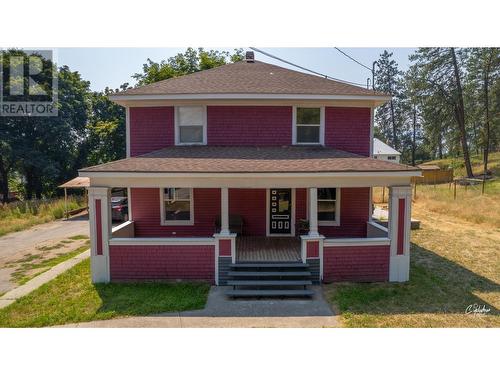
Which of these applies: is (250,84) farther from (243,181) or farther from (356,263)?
(356,263)

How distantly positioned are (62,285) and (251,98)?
790cm

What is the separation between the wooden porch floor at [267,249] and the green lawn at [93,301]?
5.13 ft

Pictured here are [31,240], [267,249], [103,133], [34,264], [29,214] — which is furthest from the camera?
[103,133]

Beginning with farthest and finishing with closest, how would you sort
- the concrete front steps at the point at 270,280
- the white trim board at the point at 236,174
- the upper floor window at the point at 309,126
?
the upper floor window at the point at 309,126 → the white trim board at the point at 236,174 → the concrete front steps at the point at 270,280

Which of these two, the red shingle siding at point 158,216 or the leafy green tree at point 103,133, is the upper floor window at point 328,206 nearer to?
the red shingle siding at point 158,216

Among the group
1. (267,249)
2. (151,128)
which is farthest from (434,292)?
(151,128)

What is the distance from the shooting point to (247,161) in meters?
9.41

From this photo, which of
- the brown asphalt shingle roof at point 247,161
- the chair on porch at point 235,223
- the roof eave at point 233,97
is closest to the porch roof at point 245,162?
the brown asphalt shingle roof at point 247,161

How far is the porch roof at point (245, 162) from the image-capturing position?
846cm

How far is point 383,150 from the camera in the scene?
37.8 metres

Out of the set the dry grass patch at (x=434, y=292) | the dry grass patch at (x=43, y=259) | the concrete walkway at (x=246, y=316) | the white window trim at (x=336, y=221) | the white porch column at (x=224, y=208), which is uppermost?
the white porch column at (x=224, y=208)

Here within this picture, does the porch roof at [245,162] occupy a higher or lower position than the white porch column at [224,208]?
higher

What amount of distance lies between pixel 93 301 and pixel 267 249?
4.90 m

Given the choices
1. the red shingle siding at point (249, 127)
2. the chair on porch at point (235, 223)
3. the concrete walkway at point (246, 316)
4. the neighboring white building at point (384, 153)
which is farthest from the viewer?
the neighboring white building at point (384, 153)
